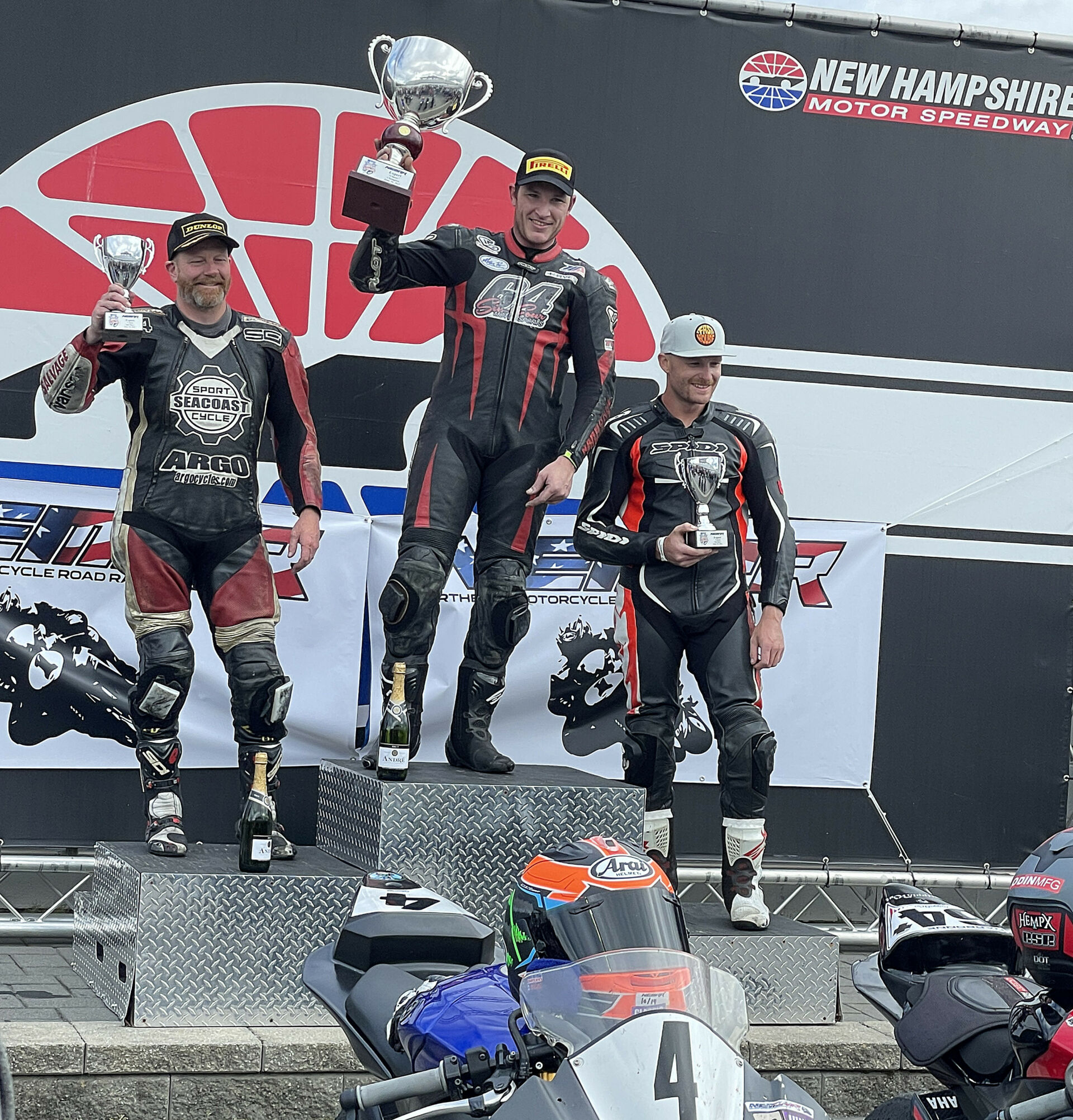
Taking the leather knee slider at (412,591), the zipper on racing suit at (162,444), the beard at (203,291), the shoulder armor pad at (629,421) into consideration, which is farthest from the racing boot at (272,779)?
the shoulder armor pad at (629,421)

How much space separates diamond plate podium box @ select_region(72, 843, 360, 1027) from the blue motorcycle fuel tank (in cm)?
184

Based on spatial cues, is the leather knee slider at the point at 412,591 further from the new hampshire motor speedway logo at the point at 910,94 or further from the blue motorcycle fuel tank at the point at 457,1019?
the new hampshire motor speedway logo at the point at 910,94

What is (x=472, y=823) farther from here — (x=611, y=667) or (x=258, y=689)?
(x=611, y=667)

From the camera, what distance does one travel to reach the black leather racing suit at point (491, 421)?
4926 millimetres

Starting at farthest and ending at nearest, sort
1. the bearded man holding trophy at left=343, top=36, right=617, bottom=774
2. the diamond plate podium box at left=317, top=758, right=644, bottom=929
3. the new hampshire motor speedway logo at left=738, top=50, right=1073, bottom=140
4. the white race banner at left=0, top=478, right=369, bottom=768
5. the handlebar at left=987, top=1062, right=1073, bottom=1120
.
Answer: the new hampshire motor speedway logo at left=738, top=50, right=1073, bottom=140, the white race banner at left=0, top=478, right=369, bottom=768, the bearded man holding trophy at left=343, top=36, right=617, bottom=774, the diamond plate podium box at left=317, top=758, right=644, bottom=929, the handlebar at left=987, top=1062, right=1073, bottom=1120

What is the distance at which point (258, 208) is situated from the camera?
584cm

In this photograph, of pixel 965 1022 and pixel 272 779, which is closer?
pixel 965 1022

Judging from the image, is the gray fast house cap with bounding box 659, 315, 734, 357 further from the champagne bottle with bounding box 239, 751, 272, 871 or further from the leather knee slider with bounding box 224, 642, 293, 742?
the champagne bottle with bounding box 239, 751, 272, 871

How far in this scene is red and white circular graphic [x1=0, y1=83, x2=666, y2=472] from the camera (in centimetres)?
564

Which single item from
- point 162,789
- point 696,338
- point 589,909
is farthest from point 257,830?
point 589,909

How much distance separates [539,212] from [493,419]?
697mm

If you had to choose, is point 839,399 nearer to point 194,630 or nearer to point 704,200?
point 704,200

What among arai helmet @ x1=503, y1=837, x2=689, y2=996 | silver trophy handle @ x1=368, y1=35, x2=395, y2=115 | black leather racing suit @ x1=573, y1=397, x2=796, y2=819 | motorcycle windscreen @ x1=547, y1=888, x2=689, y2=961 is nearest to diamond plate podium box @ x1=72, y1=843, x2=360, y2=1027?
black leather racing suit @ x1=573, y1=397, x2=796, y2=819

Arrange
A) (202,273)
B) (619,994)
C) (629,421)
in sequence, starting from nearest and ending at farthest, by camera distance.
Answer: (619,994)
(202,273)
(629,421)
